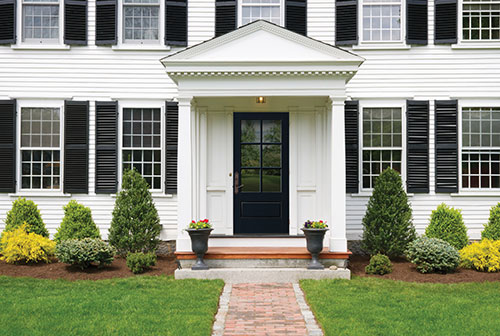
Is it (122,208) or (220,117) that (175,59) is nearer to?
(220,117)

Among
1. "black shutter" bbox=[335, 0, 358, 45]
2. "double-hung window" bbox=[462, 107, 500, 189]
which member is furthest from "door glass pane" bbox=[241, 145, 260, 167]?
"double-hung window" bbox=[462, 107, 500, 189]

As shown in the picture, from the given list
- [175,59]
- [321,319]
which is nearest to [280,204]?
[175,59]

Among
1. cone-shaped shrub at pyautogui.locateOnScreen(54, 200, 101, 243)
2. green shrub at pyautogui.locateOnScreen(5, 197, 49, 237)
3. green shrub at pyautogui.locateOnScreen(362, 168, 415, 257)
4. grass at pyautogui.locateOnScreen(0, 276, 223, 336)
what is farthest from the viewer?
green shrub at pyautogui.locateOnScreen(5, 197, 49, 237)

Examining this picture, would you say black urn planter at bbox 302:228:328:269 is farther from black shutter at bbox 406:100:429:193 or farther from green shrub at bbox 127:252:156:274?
black shutter at bbox 406:100:429:193

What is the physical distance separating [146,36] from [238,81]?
3.64 m

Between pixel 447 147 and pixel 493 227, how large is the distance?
6.90 feet

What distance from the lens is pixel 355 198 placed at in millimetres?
11773

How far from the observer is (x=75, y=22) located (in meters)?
11.9

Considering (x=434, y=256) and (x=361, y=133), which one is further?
(x=361, y=133)

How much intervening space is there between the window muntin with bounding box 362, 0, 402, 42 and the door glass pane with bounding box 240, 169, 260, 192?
13.5ft

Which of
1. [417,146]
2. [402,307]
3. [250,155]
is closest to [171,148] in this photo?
[250,155]

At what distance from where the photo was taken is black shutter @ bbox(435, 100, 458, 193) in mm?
11727

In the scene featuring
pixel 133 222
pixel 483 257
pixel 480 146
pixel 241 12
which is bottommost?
pixel 483 257

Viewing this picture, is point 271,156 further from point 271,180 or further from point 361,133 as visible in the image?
point 361,133
